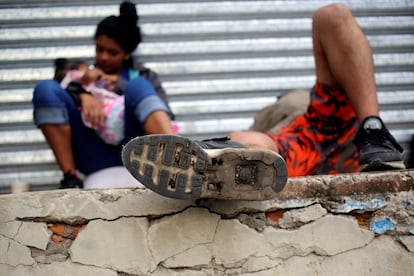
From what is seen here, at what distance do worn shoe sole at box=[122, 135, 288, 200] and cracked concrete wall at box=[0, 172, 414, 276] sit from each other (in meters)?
0.14

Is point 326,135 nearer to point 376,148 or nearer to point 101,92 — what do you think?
point 376,148

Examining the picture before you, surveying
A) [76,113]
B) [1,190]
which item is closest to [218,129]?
[76,113]

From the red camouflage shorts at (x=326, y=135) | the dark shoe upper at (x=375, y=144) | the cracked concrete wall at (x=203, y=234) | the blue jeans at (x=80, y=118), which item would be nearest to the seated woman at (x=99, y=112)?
the blue jeans at (x=80, y=118)

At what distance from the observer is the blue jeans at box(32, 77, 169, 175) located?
8.54 feet

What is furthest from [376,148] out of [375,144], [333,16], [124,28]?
[124,28]

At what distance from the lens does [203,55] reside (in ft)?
11.5

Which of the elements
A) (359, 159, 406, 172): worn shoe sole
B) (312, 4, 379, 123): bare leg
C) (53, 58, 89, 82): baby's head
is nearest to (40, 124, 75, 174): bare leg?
(53, 58, 89, 82): baby's head

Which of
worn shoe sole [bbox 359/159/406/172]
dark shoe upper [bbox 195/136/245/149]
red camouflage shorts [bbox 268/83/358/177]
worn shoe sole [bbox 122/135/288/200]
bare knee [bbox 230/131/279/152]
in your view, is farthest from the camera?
red camouflage shorts [bbox 268/83/358/177]

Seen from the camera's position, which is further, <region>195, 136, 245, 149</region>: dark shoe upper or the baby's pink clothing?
the baby's pink clothing

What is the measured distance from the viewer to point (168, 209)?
1.95 metres

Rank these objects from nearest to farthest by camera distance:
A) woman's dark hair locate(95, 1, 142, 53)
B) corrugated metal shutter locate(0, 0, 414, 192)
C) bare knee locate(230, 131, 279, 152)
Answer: bare knee locate(230, 131, 279, 152) → woman's dark hair locate(95, 1, 142, 53) → corrugated metal shutter locate(0, 0, 414, 192)

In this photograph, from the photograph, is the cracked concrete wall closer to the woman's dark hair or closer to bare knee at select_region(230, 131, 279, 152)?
bare knee at select_region(230, 131, 279, 152)

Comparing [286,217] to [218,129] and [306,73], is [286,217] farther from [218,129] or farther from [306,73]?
[306,73]

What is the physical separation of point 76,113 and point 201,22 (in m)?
1.09
